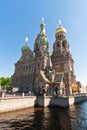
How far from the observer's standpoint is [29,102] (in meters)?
31.7

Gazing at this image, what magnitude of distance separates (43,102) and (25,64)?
29559mm

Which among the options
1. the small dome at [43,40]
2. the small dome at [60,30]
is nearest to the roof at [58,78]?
the small dome at [43,40]

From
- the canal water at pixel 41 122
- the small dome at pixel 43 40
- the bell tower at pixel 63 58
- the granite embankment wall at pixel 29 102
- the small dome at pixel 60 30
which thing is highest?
the small dome at pixel 60 30

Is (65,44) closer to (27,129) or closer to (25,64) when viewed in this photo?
(25,64)

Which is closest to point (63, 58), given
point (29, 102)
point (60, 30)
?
point (60, 30)

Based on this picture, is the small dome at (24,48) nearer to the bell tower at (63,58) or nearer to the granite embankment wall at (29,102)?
the bell tower at (63,58)

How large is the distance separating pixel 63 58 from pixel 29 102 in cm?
3081

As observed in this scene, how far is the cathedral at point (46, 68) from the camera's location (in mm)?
47291

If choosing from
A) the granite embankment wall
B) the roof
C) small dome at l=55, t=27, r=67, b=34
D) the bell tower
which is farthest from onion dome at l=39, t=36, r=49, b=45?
the granite embankment wall

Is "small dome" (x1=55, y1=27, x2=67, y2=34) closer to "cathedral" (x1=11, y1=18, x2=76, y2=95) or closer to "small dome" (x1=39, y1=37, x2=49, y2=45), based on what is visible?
"cathedral" (x1=11, y1=18, x2=76, y2=95)

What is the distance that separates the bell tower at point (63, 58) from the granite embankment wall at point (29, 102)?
55.1 feet

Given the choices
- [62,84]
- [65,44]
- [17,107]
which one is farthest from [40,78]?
[65,44]

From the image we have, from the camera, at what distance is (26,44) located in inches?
2726

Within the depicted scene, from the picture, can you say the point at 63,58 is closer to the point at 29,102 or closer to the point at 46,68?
the point at 46,68
